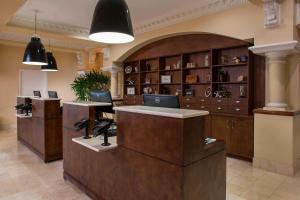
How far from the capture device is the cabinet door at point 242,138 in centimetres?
402

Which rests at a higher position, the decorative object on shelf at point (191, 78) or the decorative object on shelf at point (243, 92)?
the decorative object on shelf at point (191, 78)

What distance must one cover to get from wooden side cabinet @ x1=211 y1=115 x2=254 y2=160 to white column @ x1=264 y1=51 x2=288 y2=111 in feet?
1.85

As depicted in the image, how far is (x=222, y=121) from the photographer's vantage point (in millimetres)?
4414

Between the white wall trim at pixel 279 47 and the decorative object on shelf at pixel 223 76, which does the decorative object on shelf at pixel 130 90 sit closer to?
the decorative object on shelf at pixel 223 76

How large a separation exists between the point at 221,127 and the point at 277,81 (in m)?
1.38

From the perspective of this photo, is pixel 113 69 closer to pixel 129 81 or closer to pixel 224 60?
pixel 129 81

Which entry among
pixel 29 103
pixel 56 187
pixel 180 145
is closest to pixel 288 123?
pixel 180 145

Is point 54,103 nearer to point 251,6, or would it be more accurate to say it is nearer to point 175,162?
point 175,162

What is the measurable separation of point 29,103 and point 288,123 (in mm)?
5158

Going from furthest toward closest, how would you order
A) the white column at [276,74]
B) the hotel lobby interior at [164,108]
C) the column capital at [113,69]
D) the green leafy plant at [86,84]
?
1. the column capital at [113,69]
2. the green leafy plant at [86,84]
3. the white column at [276,74]
4. the hotel lobby interior at [164,108]

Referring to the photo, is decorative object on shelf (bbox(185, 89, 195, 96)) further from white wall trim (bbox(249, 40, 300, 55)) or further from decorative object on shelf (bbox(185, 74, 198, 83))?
white wall trim (bbox(249, 40, 300, 55))

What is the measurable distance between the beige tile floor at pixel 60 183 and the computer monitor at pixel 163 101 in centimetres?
144

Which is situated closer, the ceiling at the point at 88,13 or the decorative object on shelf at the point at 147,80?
the ceiling at the point at 88,13

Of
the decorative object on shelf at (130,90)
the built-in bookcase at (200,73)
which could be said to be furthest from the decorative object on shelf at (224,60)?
the decorative object on shelf at (130,90)
